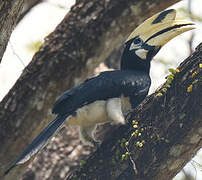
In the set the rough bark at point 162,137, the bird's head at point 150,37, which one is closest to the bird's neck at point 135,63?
Result: the bird's head at point 150,37

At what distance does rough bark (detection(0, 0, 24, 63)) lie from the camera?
105 inches

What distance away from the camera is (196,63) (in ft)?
8.98

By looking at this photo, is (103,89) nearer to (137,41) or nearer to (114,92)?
(114,92)

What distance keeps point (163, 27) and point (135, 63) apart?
0.52m

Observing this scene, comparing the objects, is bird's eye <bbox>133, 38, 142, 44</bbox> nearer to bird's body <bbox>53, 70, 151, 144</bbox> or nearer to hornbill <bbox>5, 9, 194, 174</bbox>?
hornbill <bbox>5, 9, 194, 174</bbox>

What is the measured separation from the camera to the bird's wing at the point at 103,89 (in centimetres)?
330

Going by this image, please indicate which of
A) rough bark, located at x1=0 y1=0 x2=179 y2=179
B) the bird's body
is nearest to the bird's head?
rough bark, located at x1=0 y1=0 x2=179 y2=179

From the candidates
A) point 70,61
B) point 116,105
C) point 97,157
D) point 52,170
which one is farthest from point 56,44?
point 52,170

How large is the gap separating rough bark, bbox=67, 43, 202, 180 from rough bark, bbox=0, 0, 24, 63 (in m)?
0.95

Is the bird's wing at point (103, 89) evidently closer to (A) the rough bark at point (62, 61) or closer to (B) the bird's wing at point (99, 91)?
(B) the bird's wing at point (99, 91)

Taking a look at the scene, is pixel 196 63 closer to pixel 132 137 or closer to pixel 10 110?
pixel 132 137

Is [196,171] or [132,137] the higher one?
[132,137]

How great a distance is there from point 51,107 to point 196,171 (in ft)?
4.03


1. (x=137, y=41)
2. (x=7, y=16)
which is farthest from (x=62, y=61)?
(x=7, y=16)
